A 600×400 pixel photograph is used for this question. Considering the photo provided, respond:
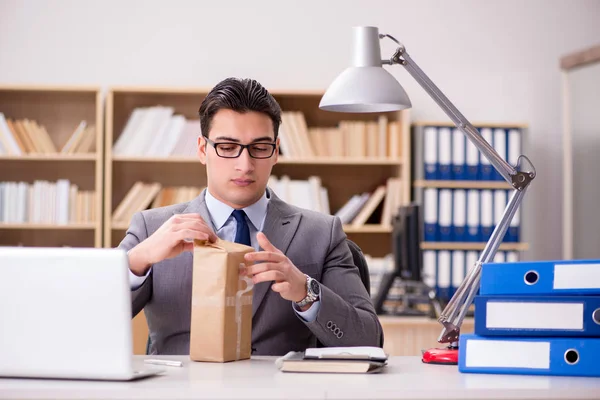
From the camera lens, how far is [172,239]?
65.2 inches

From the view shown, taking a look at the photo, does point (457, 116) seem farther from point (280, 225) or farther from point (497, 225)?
point (280, 225)

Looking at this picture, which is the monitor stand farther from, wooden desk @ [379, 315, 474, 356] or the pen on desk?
the pen on desk

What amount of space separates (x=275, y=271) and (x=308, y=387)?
0.36 metres

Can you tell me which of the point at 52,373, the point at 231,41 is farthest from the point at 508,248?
the point at 52,373

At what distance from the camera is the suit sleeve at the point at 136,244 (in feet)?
6.29

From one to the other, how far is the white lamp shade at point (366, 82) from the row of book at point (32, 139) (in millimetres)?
3105

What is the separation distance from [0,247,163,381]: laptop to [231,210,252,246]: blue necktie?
0.66m

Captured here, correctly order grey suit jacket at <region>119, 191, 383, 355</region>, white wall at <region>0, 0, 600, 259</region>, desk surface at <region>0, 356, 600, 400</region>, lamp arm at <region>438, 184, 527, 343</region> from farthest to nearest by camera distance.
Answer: white wall at <region>0, 0, 600, 259</region>, grey suit jacket at <region>119, 191, 383, 355</region>, lamp arm at <region>438, 184, 527, 343</region>, desk surface at <region>0, 356, 600, 400</region>

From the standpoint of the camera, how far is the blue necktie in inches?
79.1

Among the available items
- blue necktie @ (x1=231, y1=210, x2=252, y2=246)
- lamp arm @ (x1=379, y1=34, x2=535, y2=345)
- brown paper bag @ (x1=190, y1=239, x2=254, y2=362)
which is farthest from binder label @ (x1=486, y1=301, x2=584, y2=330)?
blue necktie @ (x1=231, y1=210, x2=252, y2=246)

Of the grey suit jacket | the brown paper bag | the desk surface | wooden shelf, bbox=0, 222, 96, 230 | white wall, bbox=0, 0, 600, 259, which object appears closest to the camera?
the desk surface

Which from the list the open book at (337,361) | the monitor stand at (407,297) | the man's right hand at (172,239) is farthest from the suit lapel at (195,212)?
the monitor stand at (407,297)

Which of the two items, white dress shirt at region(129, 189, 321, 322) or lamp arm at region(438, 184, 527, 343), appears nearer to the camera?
lamp arm at region(438, 184, 527, 343)

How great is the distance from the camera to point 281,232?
2.06m
